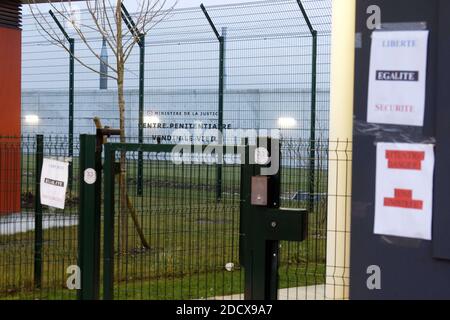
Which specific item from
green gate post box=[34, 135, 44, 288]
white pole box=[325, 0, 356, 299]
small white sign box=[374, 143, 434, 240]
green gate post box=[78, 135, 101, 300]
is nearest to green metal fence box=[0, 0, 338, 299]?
green gate post box=[34, 135, 44, 288]

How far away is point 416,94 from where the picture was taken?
518cm

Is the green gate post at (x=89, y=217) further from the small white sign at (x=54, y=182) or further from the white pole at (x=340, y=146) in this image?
the white pole at (x=340, y=146)

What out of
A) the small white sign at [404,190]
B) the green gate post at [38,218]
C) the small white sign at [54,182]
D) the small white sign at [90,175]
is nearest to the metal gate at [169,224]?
the small white sign at [90,175]

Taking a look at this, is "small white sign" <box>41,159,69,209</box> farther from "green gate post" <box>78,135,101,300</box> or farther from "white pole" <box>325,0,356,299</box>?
Result: "white pole" <box>325,0,356,299</box>

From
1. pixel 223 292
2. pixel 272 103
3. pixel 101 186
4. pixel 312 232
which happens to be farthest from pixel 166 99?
pixel 101 186

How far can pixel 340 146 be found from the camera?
659 centimetres

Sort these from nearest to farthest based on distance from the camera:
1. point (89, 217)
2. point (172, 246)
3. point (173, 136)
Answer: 1. point (89, 217)
2. point (172, 246)
3. point (173, 136)

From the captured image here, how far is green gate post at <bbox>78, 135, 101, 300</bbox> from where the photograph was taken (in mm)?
5926

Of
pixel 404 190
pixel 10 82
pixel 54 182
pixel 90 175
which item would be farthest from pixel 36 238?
pixel 10 82

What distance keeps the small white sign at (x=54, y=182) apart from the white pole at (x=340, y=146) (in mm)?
2497

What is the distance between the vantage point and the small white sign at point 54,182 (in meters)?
6.67

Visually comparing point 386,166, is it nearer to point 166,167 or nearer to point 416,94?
point 416,94

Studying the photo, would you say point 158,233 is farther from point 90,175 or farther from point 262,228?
point 262,228

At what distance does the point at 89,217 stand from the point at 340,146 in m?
2.37
